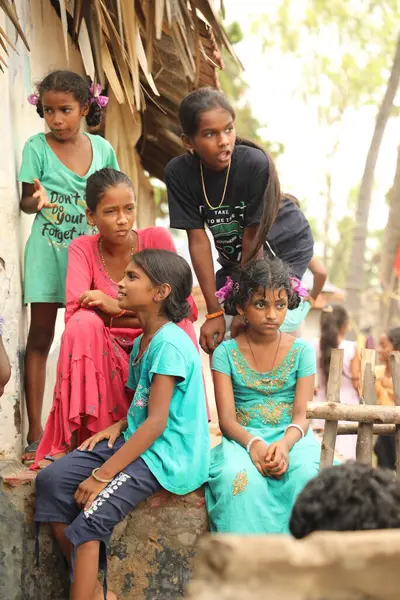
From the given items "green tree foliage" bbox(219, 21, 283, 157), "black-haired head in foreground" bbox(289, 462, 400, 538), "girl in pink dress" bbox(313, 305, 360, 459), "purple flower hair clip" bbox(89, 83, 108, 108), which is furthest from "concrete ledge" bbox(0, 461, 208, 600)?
"green tree foliage" bbox(219, 21, 283, 157)

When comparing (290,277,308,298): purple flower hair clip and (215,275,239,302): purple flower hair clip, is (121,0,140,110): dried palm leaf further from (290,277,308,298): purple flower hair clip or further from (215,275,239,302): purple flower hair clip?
(290,277,308,298): purple flower hair clip

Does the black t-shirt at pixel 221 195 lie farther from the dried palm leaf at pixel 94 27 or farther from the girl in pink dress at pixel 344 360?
the girl in pink dress at pixel 344 360

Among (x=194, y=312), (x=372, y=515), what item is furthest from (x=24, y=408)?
(x=372, y=515)

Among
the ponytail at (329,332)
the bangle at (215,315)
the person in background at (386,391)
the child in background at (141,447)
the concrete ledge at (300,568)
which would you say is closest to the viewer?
the concrete ledge at (300,568)

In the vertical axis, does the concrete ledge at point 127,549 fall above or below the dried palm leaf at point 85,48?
below

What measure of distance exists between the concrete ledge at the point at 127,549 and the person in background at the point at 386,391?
2.78 meters

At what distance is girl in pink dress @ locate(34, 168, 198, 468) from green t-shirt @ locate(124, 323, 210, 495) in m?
0.22

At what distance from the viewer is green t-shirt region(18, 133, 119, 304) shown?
4.15 meters

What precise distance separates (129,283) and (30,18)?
2119 millimetres

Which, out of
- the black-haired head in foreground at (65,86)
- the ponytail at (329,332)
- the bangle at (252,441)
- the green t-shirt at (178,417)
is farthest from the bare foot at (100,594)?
the ponytail at (329,332)

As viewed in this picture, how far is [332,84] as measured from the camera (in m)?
23.2

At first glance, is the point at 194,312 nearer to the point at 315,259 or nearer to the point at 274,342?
the point at 274,342

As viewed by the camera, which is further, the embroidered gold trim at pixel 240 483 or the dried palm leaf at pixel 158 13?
the dried palm leaf at pixel 158 13

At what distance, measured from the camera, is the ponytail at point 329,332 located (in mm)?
6840
